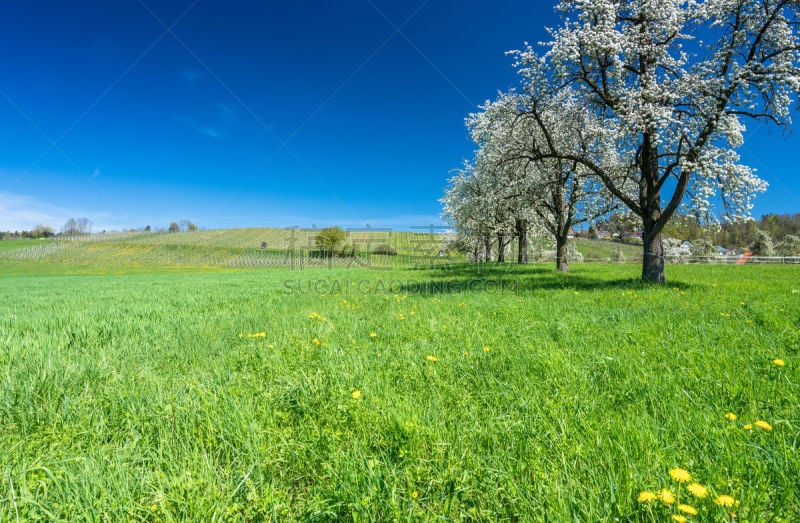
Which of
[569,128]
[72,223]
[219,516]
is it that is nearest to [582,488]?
[219,516]

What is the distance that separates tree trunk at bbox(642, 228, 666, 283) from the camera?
13.2m

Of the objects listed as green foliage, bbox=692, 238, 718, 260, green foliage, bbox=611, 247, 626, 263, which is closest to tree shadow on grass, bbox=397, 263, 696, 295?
green foliage, bbox=611, 247, 626, 263

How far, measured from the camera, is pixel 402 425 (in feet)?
8.18

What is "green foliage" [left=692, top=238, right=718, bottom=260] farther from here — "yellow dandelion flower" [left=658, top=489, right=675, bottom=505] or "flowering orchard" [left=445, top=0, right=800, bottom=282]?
"yellow dandelion flower" [left=658, top=489, right=675, bottom=505]

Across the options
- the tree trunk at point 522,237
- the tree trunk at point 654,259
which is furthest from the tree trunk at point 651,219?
the tree trunk at point 522,237

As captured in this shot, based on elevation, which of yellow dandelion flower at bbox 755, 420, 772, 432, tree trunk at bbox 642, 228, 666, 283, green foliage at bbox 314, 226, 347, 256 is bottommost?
yellow dandelion flower at bbox 755, 420, 772, 432

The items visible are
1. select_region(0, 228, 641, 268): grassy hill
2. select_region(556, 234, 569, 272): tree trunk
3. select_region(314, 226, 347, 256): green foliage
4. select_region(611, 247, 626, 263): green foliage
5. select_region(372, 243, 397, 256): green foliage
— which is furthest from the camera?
select_region(314, 226, 347, 256): green foliage

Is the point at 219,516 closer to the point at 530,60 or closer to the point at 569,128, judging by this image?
the point at 530,60

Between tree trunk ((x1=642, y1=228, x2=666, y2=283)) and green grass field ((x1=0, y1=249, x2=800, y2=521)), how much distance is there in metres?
8.73

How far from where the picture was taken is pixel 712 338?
470 centimetres

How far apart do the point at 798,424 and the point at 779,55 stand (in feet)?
50.1

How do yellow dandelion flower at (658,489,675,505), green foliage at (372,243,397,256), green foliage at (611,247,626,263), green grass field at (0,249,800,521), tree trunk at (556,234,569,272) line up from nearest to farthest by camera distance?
yellow dandelion flower at (658,489,675,505), green grass field at (0,249,800,521), tree trunk at (556,234,569,272), green foliage at (372,243,397,256), green foliage at (611,247,626,263)

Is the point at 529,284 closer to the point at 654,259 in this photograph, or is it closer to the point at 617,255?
the point at 654,259

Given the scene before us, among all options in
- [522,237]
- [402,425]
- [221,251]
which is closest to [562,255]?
[522,237]
